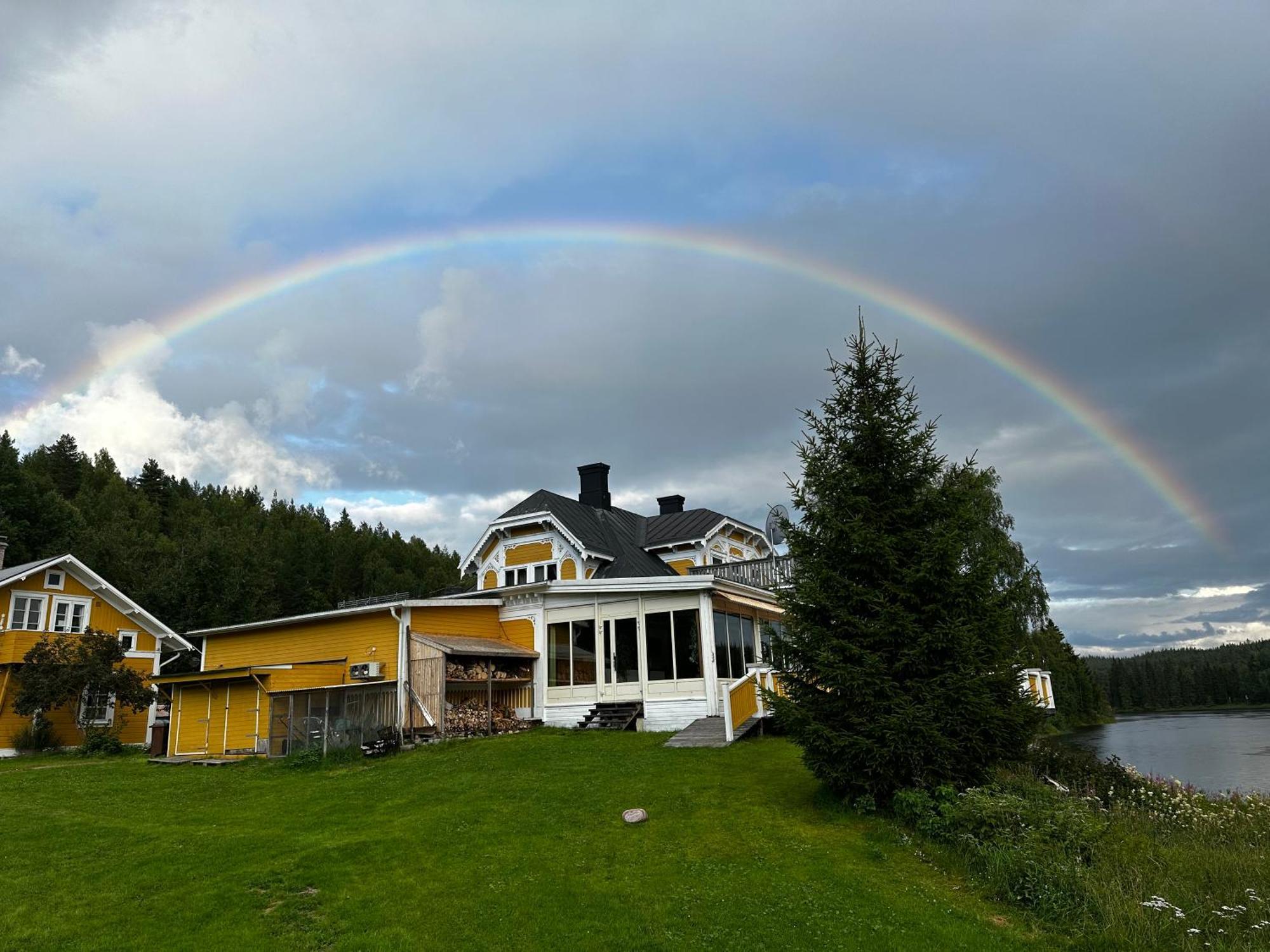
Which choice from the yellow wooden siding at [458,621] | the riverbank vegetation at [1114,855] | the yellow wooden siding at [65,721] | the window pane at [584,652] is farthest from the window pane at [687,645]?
→ the yellow wooden siding at [65,721]

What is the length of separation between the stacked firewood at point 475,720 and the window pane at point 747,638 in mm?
6171

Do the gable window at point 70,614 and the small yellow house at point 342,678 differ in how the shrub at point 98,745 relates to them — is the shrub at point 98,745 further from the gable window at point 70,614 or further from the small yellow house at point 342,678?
the gable window at point 70,614

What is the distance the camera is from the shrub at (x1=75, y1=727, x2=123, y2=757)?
2631 cm

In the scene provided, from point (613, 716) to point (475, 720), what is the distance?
344cm

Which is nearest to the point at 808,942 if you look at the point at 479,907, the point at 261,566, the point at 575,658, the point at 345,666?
the point at 479,907

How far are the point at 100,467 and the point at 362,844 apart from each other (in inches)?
3178

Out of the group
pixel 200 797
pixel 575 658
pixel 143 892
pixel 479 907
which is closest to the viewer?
pixel 479 907

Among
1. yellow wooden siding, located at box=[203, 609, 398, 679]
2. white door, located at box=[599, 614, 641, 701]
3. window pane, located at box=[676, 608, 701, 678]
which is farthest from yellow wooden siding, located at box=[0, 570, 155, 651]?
window pane, located at box=[676, 608, 701, 678]

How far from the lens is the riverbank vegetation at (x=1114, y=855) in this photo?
7.55 m

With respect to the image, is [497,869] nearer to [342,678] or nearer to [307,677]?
[342,678]

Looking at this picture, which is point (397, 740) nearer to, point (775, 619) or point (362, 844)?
point (362, 844)

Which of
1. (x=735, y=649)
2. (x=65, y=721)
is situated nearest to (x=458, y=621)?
(x=735, y=649)

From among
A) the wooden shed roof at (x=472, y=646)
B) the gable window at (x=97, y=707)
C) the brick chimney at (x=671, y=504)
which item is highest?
the brick chimney at (x=671, y=504)

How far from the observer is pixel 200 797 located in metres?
15.7
